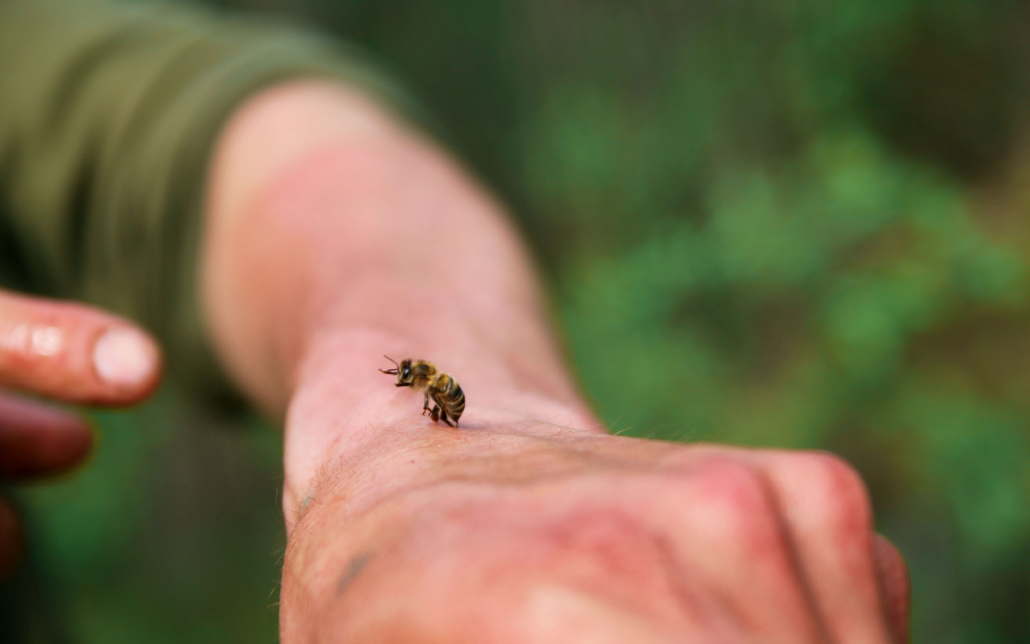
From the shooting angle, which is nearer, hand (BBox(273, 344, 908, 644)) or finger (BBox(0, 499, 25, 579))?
hand (BBox(273, 344, 908, 644))

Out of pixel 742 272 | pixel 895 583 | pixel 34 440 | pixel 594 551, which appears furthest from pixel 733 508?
pixel 742 272

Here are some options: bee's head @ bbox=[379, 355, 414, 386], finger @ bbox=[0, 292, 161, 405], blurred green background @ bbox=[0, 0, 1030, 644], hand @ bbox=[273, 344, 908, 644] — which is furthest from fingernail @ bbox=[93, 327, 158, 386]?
blurred green background @ bbox=[0, 0, 1030, 644]

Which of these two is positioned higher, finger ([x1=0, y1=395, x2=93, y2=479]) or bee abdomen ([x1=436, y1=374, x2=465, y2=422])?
bee abdomen ([x1=436, y1=374, x2=465, y2=422])

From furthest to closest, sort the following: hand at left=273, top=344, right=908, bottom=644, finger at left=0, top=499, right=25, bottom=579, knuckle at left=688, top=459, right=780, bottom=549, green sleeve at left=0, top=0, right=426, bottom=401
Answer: green sleeve at left=0, top=0, right=426, bottom=401, finger at left=0, top=499, right=25, bottom=579, knuckle at left=688, top=459, right=780, bottom=549, hand at left=273, top=344, right=908, bottom=644

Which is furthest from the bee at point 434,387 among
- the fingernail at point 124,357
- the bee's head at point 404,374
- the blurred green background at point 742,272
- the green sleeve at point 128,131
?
the blurred green background at point 742,272

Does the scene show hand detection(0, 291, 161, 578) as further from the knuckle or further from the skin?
the knuckle

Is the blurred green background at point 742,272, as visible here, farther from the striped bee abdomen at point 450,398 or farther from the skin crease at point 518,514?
the striped bee abdomen at point 450,398
